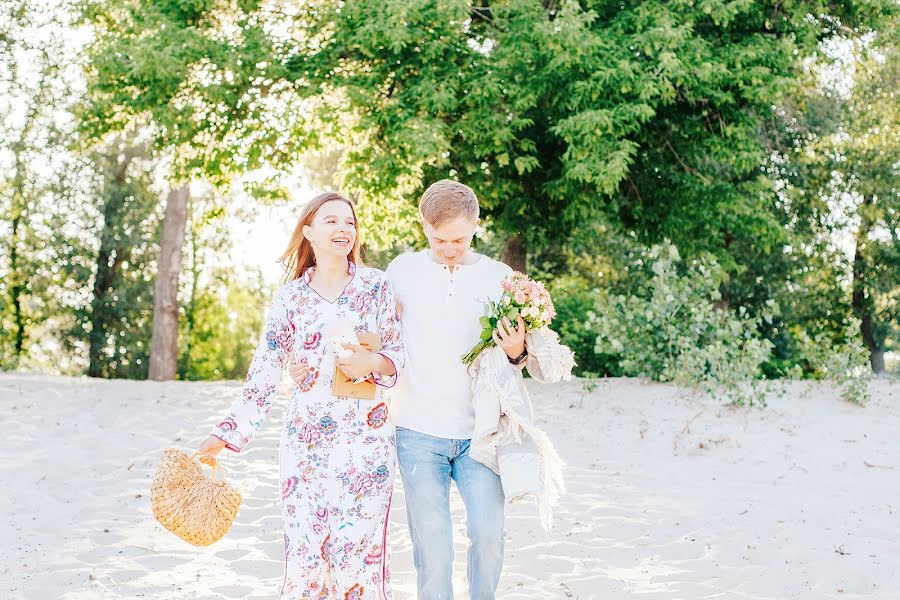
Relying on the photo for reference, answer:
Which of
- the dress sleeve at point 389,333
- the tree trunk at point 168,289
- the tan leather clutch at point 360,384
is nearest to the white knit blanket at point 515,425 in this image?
the dress sleeve at point 389,333

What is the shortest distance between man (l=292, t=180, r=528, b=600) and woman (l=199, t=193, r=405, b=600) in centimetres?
12

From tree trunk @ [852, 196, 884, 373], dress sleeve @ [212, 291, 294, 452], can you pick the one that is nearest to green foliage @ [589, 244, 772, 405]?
dress sleeve @ [212, 291, 294, 452]

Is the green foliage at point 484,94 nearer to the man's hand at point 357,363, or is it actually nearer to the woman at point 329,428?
the woman at point 329,428

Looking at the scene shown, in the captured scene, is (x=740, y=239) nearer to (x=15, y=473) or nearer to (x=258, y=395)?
(x=15, y=473)

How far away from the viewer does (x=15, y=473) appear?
751cm

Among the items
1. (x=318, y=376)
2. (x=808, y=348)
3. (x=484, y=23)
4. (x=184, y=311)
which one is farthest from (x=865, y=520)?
(x=184, y=311)

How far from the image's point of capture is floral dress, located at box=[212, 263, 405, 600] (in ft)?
10.6

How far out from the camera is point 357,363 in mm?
3168

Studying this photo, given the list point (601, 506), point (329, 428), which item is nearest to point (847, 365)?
point (601, 506)

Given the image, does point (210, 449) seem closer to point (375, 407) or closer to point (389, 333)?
point (375, 407)

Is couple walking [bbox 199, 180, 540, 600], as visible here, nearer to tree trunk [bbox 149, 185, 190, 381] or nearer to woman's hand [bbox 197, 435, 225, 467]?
woman's hand [bbox 197, 435, 225, 467]

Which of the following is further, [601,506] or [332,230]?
[601,506]

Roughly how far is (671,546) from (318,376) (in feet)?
10.8

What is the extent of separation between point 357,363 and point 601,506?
13.0ft
